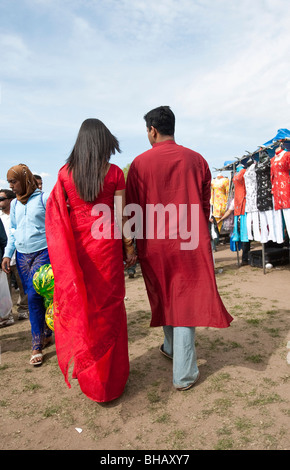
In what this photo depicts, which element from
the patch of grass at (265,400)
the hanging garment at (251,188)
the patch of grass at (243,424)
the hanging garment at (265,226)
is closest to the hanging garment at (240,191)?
the hanging garment at (251,188)

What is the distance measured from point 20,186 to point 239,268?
17.3 feet

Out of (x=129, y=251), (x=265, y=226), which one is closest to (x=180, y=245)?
(x=129, y=251)

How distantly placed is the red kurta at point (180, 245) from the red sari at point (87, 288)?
0.27 meters

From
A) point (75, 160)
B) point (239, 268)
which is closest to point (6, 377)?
point (75, 160)

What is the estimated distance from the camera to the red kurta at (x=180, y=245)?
2.46m

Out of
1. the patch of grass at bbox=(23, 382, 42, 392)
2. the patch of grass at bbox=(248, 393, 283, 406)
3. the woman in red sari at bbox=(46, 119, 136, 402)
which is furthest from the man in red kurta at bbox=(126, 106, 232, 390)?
the patch of grass at bbox=(23, 382, 42, 392)

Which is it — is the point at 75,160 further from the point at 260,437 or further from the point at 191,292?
the point at 260,437

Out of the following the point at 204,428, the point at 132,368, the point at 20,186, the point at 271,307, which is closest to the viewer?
the point at 204,428

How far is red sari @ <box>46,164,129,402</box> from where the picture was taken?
226cm

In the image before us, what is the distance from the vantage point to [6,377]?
9.57 feet

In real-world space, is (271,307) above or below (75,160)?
below

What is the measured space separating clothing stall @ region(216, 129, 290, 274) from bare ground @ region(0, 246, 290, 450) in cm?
255

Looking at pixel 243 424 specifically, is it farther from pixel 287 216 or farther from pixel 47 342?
pixel 287 216

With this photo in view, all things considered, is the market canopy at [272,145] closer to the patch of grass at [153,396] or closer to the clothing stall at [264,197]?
the clothing stall at [264,197]
